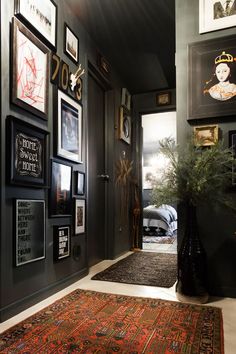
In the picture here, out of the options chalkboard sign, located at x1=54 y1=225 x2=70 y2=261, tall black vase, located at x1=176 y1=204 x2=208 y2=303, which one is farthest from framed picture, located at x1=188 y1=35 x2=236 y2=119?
chalkboard sign, located at x1=54 y1=225 x2=70 y2=261

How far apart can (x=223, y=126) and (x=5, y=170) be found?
5.58 feet

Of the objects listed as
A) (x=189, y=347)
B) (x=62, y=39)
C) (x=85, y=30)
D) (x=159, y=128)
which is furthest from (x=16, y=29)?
(x=159, y=128)

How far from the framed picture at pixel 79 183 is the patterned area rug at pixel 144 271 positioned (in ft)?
2.77

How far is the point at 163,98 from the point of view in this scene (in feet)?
14.8

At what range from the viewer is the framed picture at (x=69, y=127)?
252 centimetres

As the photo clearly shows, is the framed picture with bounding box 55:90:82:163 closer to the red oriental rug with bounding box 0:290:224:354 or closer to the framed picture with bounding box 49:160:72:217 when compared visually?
the framed picture with bounding box 49:160:72:217

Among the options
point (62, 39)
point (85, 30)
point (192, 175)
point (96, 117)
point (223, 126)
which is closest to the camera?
point (192, 175)

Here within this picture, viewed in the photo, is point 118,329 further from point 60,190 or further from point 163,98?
point 163,98

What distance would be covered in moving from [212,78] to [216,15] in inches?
20.8

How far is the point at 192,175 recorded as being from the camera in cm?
216

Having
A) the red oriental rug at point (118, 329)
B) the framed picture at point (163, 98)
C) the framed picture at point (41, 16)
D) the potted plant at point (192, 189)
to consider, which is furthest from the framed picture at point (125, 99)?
the red oriental rug at point (118, 329)

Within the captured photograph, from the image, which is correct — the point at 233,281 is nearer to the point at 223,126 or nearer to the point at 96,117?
the point at 223,126

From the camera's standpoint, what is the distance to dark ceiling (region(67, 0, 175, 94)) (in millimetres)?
2787

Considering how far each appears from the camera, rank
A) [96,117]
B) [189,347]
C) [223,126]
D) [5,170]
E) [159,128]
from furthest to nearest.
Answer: [159,128], [96,117], [223,126], [5,170], [189,347]
